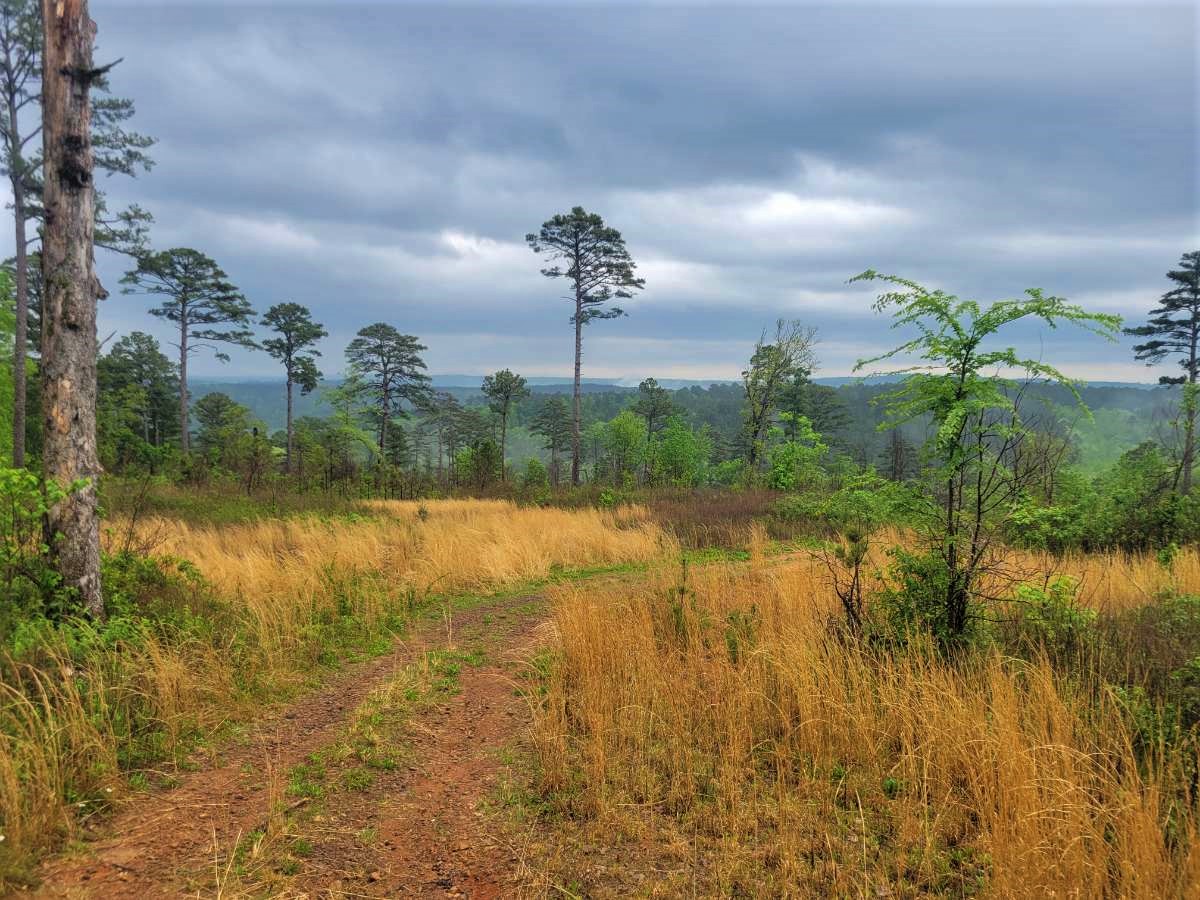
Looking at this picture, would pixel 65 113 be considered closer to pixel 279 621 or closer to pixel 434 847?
pixel 279 621

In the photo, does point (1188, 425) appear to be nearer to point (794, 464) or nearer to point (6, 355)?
point (794, 464)

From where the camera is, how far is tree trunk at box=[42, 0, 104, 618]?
15.2 ft

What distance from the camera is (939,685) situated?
155 inches

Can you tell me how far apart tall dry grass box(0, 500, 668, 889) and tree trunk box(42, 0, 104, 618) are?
91 cm

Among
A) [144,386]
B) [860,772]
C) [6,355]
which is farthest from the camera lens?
[144,386]

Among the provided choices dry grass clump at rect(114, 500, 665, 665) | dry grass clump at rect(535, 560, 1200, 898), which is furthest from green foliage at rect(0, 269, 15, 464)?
dry grass clump at rect(535, 560, 1200, 898)

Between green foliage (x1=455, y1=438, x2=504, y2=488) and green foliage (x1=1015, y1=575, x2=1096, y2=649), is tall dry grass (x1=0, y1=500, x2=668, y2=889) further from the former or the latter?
green foliage (x1=455, y1=438, x2=504, y2=488)

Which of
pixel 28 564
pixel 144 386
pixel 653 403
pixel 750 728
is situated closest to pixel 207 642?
pixel 28 564

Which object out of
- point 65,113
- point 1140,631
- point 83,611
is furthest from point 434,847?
point 65,113

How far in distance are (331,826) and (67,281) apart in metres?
5.03

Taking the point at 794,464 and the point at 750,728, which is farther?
the point at 794,464

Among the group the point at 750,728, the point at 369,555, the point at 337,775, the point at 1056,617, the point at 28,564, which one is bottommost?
the point at 337,775

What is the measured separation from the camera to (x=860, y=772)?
362cm

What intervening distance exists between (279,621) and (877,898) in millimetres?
5979
